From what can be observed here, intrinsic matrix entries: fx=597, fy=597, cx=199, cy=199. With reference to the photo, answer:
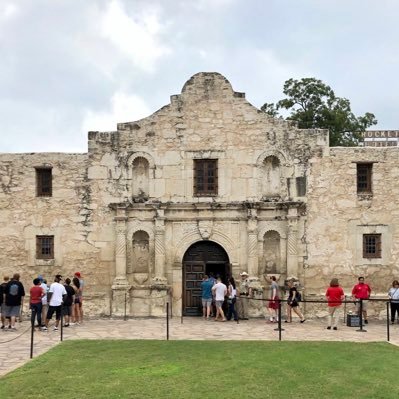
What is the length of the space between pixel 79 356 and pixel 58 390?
275 centimetres

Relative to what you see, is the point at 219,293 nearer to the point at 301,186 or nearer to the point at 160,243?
the point at 160,243

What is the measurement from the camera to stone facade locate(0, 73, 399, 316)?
1897 centimetres

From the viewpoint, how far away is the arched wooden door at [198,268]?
19.3 metres

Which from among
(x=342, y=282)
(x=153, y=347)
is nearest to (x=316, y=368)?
(x=153, y=347)

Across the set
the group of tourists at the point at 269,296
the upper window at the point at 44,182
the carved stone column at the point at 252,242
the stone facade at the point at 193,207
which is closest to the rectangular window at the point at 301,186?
the stone facade at the point at 193,207

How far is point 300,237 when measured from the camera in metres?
19.0

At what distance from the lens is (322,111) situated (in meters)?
33.4

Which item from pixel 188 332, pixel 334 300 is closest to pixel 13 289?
pixel 188 332

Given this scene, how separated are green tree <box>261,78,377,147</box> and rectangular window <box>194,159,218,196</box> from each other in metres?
14.9

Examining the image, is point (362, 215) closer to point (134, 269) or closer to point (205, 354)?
point (134, 269)

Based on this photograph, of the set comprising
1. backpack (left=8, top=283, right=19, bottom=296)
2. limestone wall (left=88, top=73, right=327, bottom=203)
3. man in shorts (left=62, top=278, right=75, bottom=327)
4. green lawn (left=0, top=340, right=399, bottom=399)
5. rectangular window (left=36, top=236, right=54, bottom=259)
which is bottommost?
green lawn (left=0, top=340, right=399, bottom=399)

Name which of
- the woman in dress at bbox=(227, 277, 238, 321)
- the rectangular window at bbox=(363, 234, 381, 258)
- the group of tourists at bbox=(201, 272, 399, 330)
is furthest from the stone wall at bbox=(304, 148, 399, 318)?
the woman in dress at bbox=(227, 277, 238, 321)

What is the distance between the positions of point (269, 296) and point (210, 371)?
8899 millimetres

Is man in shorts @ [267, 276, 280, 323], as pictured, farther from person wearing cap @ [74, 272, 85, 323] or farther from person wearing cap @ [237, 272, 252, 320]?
person wearing cap @ [74, 272, 85, 323]
